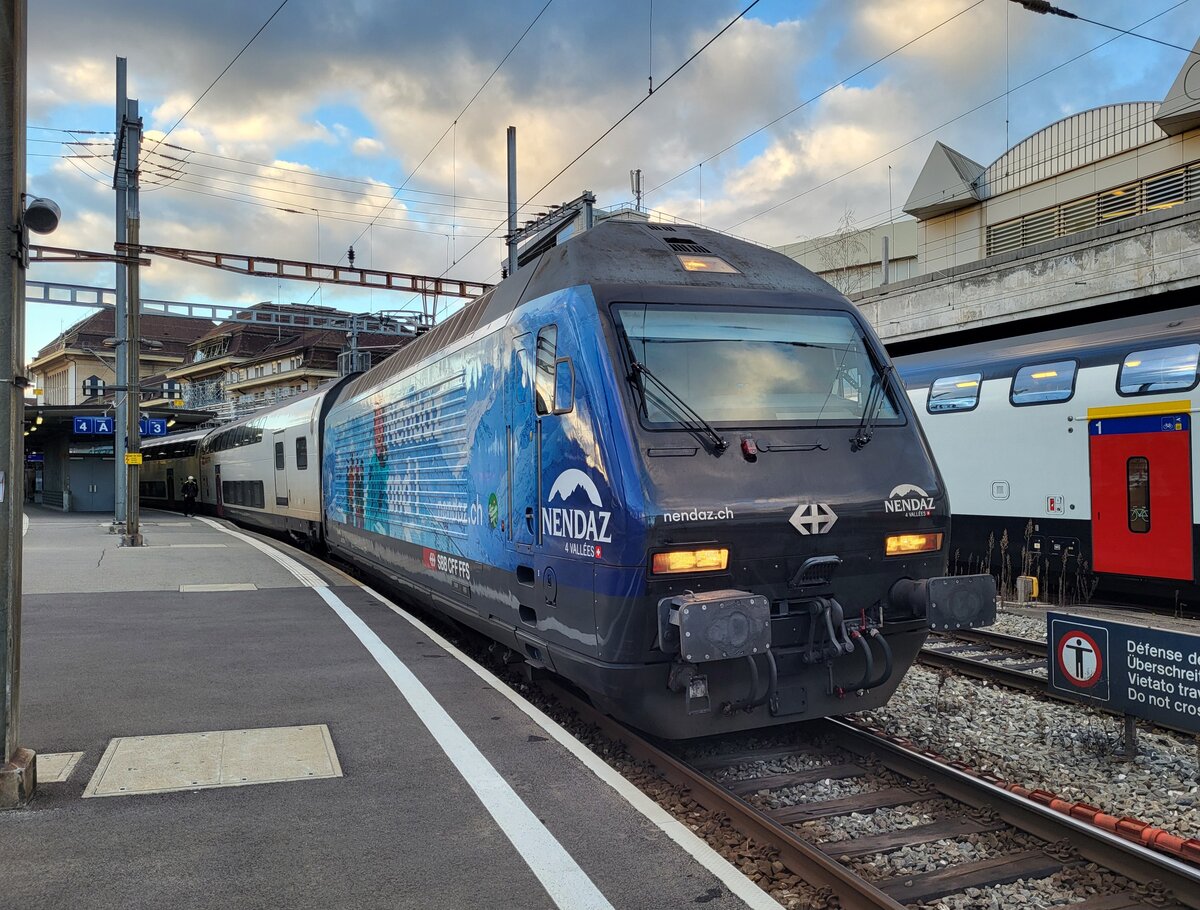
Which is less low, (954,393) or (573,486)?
(954,393)

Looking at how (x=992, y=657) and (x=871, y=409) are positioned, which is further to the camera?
(x=992, y=657)

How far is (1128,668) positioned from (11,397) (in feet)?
21.5

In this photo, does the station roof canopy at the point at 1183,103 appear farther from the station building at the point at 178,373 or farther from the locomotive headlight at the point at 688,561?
the station building at the point at 178,373

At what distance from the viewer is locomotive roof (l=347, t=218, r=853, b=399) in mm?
6027

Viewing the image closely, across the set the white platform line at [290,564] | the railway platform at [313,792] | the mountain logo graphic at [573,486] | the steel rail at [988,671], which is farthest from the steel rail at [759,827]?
the white platform line at [290,564]

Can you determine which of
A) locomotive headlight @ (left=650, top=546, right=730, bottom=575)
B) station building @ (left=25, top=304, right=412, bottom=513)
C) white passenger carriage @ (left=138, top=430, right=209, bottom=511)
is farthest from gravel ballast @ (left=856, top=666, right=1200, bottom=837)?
station building @ (left=25, top=304, right=412, bottom=513)

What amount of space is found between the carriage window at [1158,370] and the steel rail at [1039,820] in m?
7.45

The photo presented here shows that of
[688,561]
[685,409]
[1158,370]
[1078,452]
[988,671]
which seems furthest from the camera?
[1078,452]

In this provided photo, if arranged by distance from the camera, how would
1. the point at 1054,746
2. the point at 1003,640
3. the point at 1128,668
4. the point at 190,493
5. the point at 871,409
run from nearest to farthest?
the point at 1128,668
the point at 871,409
the point at 1054,746
the point at 1003,640
the point at 190,493

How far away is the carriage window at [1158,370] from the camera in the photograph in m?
10.8

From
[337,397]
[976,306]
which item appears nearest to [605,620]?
[337,397]

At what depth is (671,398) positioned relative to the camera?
5.52 m

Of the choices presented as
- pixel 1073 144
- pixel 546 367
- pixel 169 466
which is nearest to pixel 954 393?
pixel 546 367

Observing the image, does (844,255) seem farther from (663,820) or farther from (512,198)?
(663,820)
